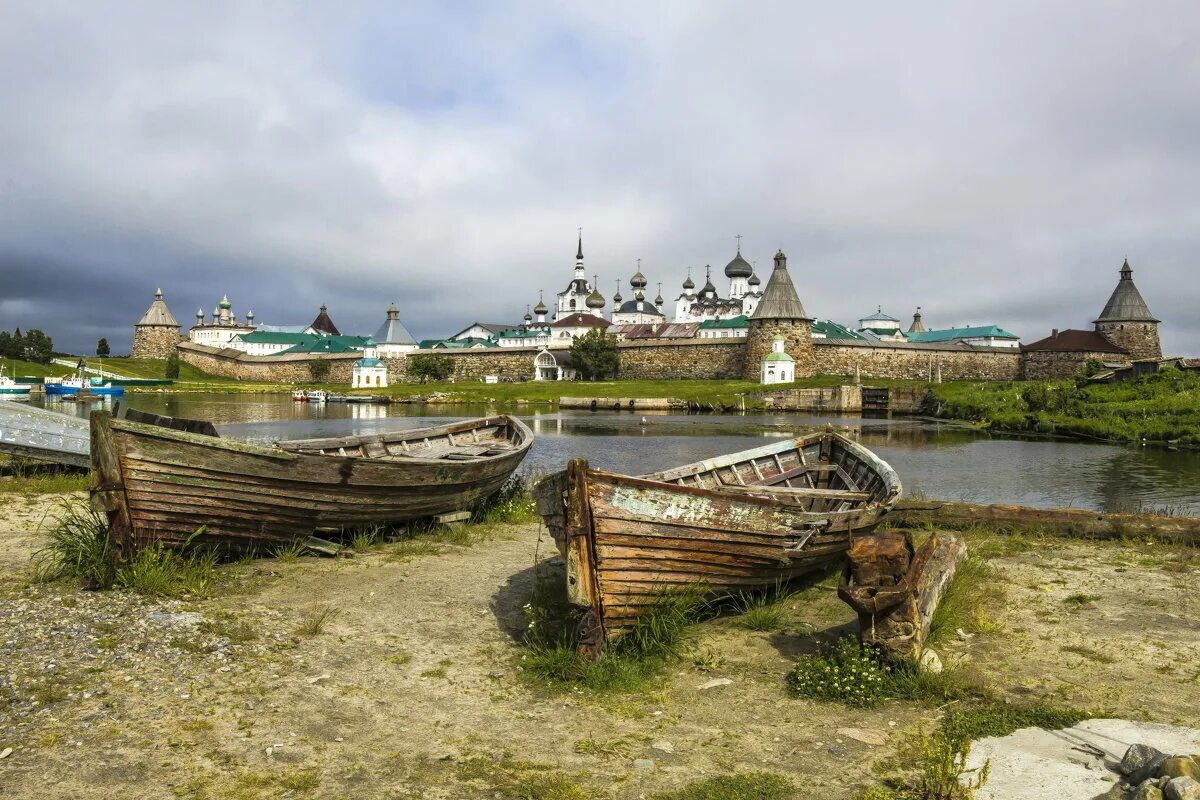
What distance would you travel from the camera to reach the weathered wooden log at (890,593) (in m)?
5.94

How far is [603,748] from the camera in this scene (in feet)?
16.9

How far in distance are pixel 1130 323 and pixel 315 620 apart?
304ft

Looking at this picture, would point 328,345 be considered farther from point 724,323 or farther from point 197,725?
point 197,725

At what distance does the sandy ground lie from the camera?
474 cm

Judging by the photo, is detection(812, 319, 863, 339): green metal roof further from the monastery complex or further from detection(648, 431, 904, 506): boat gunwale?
detection(648, 431, 904, 506): boat gunwale

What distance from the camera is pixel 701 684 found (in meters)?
6.28

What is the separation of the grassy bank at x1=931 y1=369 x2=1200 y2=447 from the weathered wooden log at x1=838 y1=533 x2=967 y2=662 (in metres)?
28.9

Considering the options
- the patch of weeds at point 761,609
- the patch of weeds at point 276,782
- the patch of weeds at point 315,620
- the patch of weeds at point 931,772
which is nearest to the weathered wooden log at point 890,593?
the patch of weeds at point 931,772

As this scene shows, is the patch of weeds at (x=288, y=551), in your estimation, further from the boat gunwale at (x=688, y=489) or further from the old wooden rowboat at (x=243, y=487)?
the boat gunwale at (x=688, y=489)

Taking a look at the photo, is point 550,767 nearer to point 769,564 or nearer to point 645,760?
point 645,760

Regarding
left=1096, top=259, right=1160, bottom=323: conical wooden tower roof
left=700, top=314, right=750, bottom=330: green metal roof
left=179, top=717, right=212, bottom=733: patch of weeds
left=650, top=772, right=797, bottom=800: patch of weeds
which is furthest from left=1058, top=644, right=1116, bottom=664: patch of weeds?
left=700, top=314, right=750, bottom=330: green metal roof

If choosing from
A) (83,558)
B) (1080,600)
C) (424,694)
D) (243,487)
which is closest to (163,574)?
(83,558)

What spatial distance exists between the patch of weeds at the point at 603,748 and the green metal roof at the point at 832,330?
313 feet

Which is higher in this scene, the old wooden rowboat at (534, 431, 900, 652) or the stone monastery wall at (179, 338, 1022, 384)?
the stone monastery wall at (179, 338, 1022, 384)
